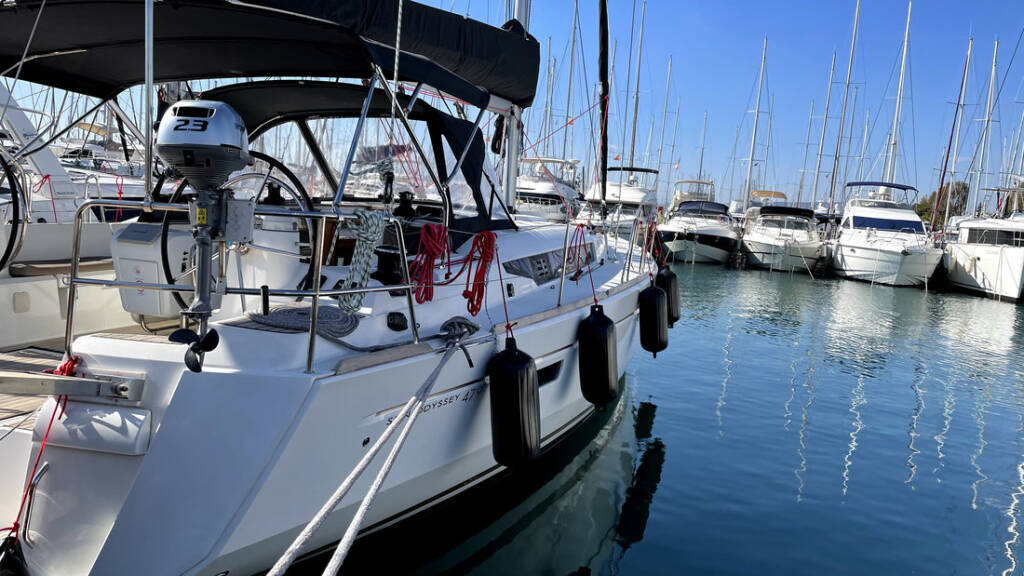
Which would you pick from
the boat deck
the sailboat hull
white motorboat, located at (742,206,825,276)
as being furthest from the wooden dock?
white motorboat, located at (742,206,825,276)

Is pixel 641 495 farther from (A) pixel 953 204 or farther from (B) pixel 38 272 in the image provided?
(A) pixel 953 204

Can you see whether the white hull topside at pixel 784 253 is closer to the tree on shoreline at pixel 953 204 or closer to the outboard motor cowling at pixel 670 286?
the outboard motor cowling at pixel 670 286

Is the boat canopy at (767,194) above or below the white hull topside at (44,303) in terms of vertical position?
above

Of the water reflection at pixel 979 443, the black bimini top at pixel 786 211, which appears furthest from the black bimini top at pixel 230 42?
the black bimini top at pixel 786 211

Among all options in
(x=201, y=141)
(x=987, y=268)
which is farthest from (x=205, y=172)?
(x=987, y=268)

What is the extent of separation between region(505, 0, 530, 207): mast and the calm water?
277 cm

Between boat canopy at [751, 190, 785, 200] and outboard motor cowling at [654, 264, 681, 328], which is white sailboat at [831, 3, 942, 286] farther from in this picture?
outboard motor cowling at [654, 264, 681, 328]

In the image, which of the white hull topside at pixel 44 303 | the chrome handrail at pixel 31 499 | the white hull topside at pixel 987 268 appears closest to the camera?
the chrome handrail at pixel 31 499

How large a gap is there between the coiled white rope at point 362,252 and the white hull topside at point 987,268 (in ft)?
69.7

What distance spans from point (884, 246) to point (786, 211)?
4.31m

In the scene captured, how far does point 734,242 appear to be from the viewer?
2431 centimetres

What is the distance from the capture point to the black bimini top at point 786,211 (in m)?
24.5

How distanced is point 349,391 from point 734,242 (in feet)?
76.1

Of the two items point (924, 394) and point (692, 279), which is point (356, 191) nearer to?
point (924, 394)
